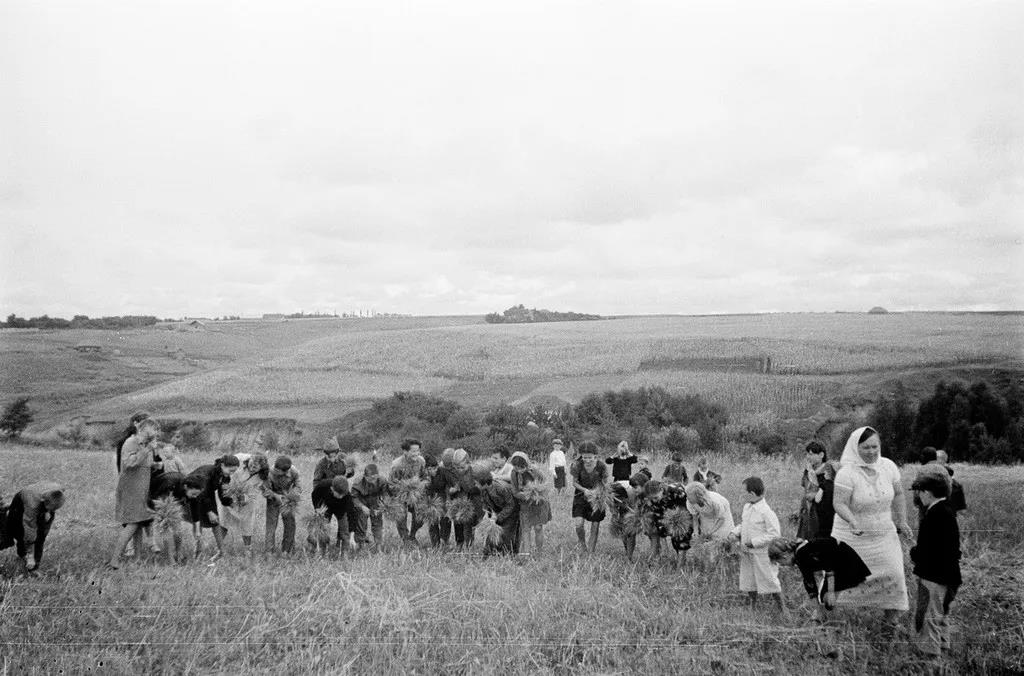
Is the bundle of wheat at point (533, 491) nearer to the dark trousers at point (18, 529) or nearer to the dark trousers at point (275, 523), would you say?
the dark trousers at point (275, 523)

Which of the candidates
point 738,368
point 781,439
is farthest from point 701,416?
point 738,368

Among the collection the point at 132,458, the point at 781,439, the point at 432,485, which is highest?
the point at 132,458

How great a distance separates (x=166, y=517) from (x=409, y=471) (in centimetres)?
308

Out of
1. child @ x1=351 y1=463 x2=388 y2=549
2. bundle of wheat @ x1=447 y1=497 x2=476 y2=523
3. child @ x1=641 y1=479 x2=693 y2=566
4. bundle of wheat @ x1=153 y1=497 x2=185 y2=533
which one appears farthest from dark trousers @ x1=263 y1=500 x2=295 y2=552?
child @ x1=641 y1=479 x2=693 y2=566

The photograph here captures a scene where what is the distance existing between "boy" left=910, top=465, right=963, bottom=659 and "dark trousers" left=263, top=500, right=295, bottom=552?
7211 mm

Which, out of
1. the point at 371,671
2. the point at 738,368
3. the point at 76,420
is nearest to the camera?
the point at 371,671

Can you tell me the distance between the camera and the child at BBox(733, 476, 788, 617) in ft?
20.9

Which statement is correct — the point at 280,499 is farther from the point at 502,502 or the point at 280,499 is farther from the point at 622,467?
the point at 622,467

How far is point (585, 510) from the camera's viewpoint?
8352mm

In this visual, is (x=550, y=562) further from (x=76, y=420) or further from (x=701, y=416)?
(x=76, y=420)

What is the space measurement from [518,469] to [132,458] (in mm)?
4927

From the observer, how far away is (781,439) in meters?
20.3

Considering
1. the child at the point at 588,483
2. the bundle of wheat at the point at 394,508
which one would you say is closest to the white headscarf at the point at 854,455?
the child at the point at 588,483

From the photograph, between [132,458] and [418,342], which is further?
[418,342]
